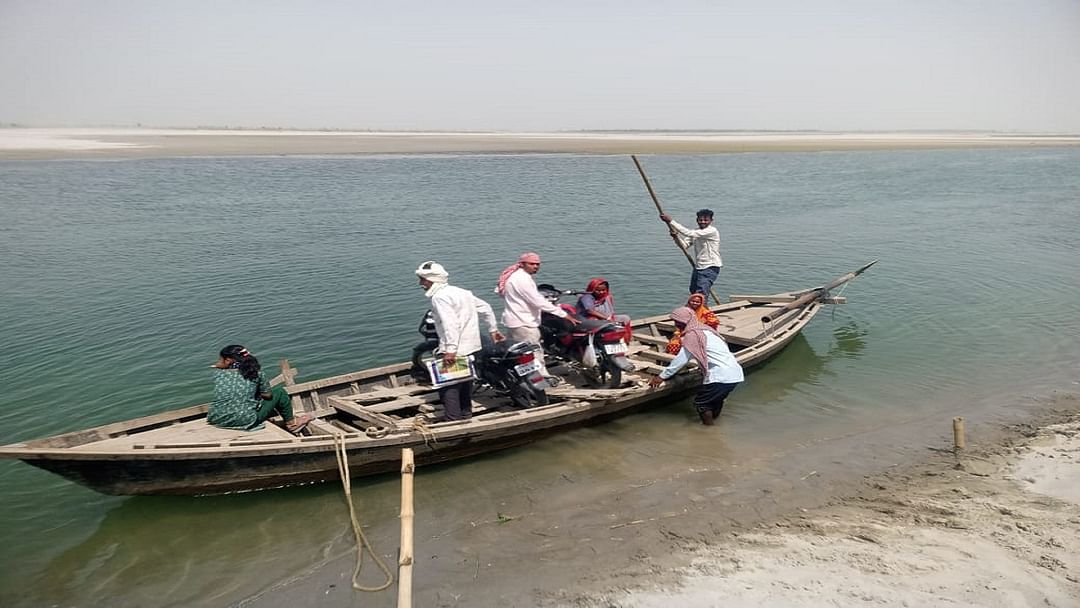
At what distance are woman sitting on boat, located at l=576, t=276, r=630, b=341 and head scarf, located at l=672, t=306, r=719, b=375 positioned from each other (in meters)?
0.83

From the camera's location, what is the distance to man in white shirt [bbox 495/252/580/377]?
848 centimetres

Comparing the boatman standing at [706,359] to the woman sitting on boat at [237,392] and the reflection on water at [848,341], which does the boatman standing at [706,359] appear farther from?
the woman sitting on boat at [237,392]

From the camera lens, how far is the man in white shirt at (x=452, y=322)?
760 cm

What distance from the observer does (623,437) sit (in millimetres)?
8938

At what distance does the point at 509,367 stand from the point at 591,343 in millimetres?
1240

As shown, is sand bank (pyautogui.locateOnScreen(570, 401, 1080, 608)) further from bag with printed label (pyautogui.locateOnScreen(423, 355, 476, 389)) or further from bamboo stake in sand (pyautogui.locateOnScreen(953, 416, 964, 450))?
bag with printed label (pyautogui.locateOnScreen(423, 355, 476, 389))

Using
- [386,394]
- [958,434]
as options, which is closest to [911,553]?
[958,434]

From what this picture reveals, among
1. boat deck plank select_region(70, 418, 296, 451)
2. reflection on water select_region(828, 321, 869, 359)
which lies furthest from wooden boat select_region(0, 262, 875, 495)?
reflection on water select_region(828, 321, 869, 359)

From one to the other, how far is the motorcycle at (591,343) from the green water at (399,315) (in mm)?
844

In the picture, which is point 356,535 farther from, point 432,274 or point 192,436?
point 432,274

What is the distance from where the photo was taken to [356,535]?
22.5 feet

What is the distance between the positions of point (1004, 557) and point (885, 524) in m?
1.00

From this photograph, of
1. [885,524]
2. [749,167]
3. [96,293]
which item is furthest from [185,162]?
[885,524]

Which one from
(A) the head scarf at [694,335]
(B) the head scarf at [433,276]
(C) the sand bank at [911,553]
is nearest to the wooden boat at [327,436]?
(A) the head scarf at [694,335]
